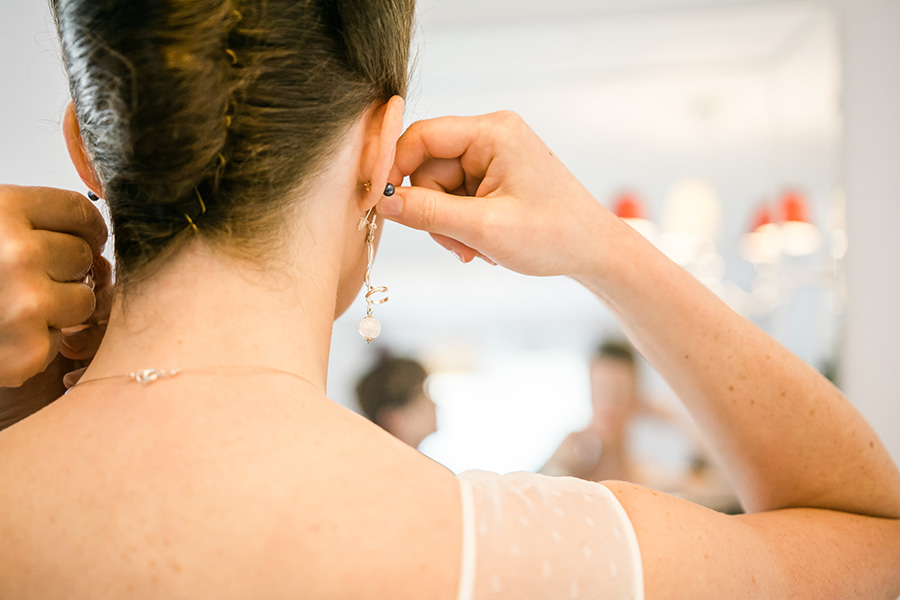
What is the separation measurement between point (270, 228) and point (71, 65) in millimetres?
227

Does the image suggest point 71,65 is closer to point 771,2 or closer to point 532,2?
point 532,2

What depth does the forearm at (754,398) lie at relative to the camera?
32.6 inches

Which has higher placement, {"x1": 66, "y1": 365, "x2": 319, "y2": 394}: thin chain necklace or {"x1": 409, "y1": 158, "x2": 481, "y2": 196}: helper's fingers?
{"x1": 409, "y1": 158, "x2": 481, "y2": 196}: helper's fingers

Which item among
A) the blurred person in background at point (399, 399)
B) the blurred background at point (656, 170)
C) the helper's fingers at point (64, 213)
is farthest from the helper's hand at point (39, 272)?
the blurred person in background at point (399, 399)

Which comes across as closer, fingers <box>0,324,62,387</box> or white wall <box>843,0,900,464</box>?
fingers <box>0,324,62,387</box>

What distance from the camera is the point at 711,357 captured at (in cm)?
84

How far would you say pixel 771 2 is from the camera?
7.78ft

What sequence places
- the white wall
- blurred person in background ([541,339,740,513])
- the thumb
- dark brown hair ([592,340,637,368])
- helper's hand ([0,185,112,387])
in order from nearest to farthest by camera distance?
helper's hand ([0,185,112,387])
the thumb
the white wall
blurred person in background ([541,339,740,513])
dark brown hair ([592,340,637,368])

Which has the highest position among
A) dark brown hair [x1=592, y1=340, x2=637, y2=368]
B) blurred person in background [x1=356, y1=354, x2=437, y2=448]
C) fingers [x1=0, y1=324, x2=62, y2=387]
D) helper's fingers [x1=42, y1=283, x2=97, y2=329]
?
helper's fingers [x1=42, y1=283, x2=97, y2=329]

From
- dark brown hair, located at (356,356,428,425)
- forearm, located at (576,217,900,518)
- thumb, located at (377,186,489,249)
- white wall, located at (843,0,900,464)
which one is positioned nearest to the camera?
thumb, located at (377,186,489,249)

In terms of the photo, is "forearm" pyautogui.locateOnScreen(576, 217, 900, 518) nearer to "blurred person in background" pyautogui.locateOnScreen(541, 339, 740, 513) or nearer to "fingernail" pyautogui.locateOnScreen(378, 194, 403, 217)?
"fingernail" pyautogui.locateOnScreen(378, 194, 403, 217)

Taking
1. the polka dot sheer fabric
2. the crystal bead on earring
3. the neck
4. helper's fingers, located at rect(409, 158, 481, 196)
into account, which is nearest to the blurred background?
helper's fingers, located at rect(409, 158, 481, 196)

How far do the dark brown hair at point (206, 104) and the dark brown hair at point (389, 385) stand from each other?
97.3 inches

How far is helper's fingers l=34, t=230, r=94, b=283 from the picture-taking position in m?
0.64
